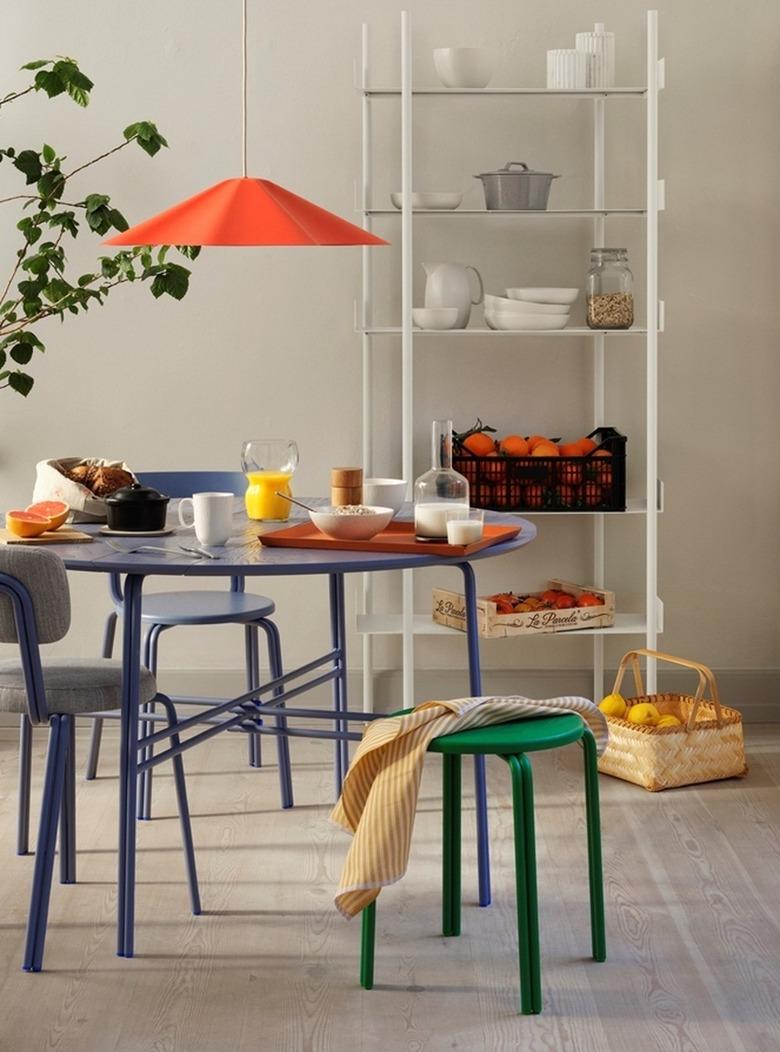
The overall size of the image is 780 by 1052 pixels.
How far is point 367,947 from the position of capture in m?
2.64

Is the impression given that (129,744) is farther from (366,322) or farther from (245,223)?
(366,322)

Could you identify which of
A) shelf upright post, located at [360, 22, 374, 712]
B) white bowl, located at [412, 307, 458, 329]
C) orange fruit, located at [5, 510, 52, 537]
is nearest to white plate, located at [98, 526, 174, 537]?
orange fruit, located at [5, 510, 52, 537]

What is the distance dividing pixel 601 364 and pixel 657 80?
0.86 metres

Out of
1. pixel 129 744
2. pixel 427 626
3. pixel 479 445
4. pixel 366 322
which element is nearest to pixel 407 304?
pixel 366 322

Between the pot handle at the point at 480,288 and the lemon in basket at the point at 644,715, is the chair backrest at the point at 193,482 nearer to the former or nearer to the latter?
the pot handle at the point at 480,288

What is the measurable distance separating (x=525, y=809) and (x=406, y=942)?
51 cm

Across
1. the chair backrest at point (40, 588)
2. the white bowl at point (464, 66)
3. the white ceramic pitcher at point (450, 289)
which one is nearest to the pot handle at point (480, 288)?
the white ceramic pitcher at point (450, 289)

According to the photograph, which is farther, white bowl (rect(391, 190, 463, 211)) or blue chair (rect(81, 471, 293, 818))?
white bowl (rect(391, 190, 463, 211))

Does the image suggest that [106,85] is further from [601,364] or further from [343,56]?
[601,364]

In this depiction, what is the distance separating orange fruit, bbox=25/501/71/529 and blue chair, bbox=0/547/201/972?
0.23 m

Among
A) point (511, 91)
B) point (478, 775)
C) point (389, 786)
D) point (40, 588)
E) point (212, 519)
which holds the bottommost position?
point (478, 775)

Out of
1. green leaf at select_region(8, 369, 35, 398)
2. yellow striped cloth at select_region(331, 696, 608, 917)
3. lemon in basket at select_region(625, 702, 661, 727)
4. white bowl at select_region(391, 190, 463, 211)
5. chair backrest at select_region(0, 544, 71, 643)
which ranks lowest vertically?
lemon in basket at select_region(625, 702, 661, 727)

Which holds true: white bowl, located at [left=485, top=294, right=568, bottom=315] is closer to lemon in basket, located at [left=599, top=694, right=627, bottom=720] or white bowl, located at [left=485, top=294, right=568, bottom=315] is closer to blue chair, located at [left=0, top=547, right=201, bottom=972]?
lemon in basket, located at [left=599, top=694, right=627, bottom=720]

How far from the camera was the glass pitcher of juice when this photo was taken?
10.4ft
